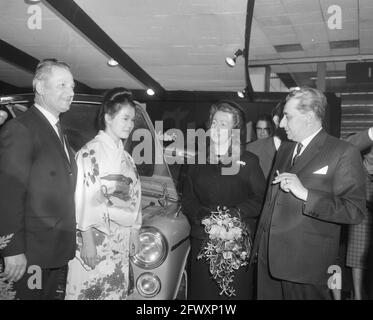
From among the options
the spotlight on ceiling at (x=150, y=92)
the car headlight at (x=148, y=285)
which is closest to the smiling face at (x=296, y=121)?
the car headlight at (x=148, y=285)

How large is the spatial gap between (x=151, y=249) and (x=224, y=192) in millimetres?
496

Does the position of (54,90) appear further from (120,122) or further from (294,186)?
(294,186)

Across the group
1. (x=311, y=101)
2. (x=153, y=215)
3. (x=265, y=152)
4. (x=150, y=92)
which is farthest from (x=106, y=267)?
(x=150, y=92)

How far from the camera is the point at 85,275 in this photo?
1560 mm

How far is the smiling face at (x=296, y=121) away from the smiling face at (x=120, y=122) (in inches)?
30.1

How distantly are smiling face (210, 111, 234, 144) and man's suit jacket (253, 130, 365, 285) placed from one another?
41 centimetres

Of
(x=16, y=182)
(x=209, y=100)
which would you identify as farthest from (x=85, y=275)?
(x=209, y=100)

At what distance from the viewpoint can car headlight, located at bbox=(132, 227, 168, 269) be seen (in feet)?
5.38

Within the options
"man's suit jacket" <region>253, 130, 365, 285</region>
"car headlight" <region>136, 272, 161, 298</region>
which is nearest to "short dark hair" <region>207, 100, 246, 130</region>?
"man's suit jacket" <region>253, 130, 365, 285</region>

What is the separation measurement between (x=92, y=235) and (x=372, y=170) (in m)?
1.92

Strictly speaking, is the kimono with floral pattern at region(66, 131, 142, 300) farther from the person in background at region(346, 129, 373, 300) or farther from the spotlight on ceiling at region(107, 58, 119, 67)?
the spotlight on ceiling at region(107, 58, 119, 67)

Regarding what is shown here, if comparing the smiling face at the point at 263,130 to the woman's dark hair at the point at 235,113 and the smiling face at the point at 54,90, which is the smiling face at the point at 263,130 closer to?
the woman's dark hair at the point at 235,113

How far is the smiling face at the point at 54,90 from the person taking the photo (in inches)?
58.6

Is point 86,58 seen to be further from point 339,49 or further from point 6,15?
point 339,49
